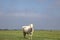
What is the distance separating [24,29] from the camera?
1850 centimetres

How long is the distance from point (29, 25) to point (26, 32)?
0.85 m

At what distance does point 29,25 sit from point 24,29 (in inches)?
40.0

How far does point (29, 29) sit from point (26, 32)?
0.69 metres

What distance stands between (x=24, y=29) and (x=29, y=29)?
3.35 feet

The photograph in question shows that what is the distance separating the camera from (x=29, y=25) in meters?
17.7

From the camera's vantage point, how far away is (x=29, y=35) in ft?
57.6

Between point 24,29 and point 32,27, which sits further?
point 24,29

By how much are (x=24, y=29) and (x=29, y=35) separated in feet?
3.83

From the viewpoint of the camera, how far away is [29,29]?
17.6 metres

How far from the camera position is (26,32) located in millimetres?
18156

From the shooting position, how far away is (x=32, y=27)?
17312 millimetres

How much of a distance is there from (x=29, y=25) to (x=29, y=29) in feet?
1.19
